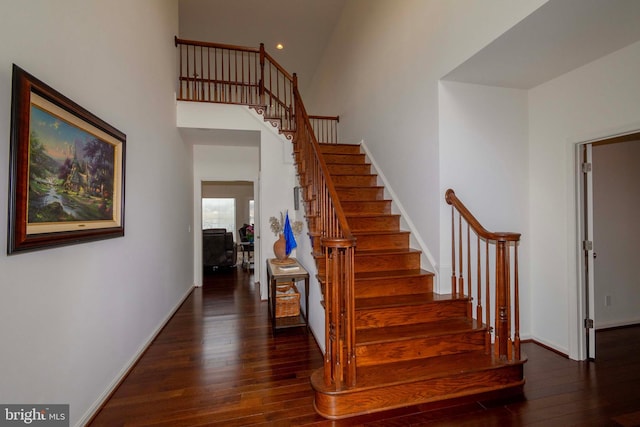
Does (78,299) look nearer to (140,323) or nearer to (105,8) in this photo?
(140,323)

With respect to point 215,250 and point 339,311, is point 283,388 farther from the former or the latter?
point 215,250

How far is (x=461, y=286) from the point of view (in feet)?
9.02

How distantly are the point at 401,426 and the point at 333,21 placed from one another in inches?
260

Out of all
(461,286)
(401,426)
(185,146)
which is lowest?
(401,426)

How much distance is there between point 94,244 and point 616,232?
5319 millimetres

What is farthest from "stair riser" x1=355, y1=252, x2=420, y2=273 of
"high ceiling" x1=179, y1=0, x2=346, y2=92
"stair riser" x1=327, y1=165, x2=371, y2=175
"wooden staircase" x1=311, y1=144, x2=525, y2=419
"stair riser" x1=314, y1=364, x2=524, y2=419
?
"high ceiling" x1=179, y1=0, x2=346, y2=92

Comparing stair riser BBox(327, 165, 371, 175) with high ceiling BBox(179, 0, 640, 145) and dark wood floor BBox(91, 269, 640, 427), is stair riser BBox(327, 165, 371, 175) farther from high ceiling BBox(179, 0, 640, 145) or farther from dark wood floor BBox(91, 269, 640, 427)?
dark wood floor BBox(91, 269, 640, 427)

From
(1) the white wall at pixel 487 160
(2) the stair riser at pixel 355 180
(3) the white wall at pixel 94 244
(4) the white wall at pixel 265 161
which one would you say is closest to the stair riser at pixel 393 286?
(1) the white wall at pixel 487 160

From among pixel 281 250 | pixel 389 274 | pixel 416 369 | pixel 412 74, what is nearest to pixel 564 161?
pixel 412 74

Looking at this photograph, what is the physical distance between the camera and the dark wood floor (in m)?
1.93

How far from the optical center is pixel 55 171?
1.62 m

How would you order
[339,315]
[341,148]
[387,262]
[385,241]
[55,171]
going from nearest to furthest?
[55,171], [339,315], [387,262], [385,241], [341,148]

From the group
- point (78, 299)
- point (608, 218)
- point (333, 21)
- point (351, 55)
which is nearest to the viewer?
point (78, 299)

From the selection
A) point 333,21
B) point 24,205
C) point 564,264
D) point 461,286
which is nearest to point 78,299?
point 24,205
